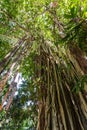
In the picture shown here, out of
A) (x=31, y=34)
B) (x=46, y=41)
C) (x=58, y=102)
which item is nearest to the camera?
(x=58, y=102)

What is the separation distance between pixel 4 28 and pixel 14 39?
268mm

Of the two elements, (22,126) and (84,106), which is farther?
(22,126)

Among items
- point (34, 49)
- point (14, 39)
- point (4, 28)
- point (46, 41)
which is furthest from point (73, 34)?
point (4, 28)

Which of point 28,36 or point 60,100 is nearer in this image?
point 60,100

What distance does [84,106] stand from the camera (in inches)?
79.4

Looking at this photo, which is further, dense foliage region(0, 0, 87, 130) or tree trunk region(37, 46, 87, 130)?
dense foliage region(0, 0, 87, 130)

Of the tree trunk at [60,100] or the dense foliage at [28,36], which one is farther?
the dense foliage at [28,36]

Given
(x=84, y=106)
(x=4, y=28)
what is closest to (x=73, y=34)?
(x=84, y=106)

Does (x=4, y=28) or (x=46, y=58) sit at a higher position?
(x=4, y=28)

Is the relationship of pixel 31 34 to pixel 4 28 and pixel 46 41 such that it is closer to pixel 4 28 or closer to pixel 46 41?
pixel 46 41

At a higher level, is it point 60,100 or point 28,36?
point 28,36

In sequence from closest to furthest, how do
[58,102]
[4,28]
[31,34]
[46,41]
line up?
[58,102] → [31,34] → [46,41] → [4,28]

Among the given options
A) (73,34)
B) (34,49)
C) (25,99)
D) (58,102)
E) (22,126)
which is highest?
(73,34)

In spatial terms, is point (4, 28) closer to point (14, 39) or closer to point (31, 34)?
point (14, 39)
